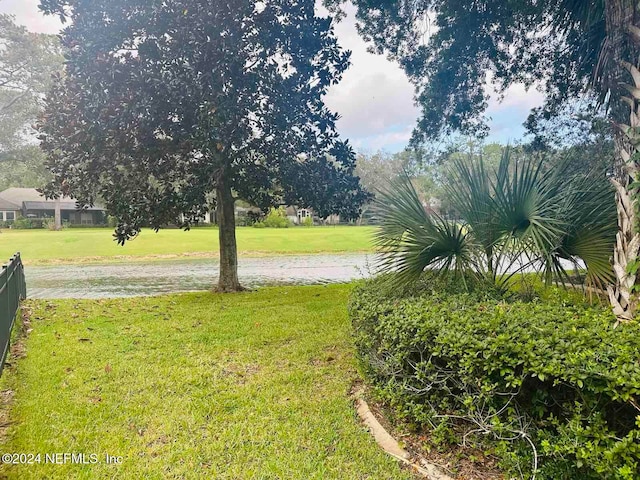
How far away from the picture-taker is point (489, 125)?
1058cm

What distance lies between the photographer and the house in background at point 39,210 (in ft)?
129

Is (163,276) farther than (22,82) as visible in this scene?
No

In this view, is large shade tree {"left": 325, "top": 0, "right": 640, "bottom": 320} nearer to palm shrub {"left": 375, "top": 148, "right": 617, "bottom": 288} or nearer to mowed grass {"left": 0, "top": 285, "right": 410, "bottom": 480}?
palm shrub {"left": 375, "top": 148, "right": 617, "bottom": 288}

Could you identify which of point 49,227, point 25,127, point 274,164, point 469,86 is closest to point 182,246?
point 25,127

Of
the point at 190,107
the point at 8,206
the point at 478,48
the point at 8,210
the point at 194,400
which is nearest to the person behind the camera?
the point at 194,400

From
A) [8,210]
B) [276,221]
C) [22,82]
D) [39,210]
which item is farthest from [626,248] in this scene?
[8,210]

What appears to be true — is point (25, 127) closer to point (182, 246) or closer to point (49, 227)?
point (182, 246)

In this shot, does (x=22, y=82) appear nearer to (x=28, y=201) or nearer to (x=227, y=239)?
(x=227, y=239)

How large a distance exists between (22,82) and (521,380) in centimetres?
2683

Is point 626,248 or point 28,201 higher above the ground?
point 28,201

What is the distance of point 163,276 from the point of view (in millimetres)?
12836

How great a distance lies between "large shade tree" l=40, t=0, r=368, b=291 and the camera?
6574mm

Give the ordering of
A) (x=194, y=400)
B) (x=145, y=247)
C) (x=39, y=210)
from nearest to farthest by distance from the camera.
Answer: (x=194, y=400) → (x=145, y=247) → (x=39, y=210)

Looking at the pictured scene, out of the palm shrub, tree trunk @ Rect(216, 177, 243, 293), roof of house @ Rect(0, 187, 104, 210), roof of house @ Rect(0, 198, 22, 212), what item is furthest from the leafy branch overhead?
roof of house @ Rect(0, 198, 22, 212)
